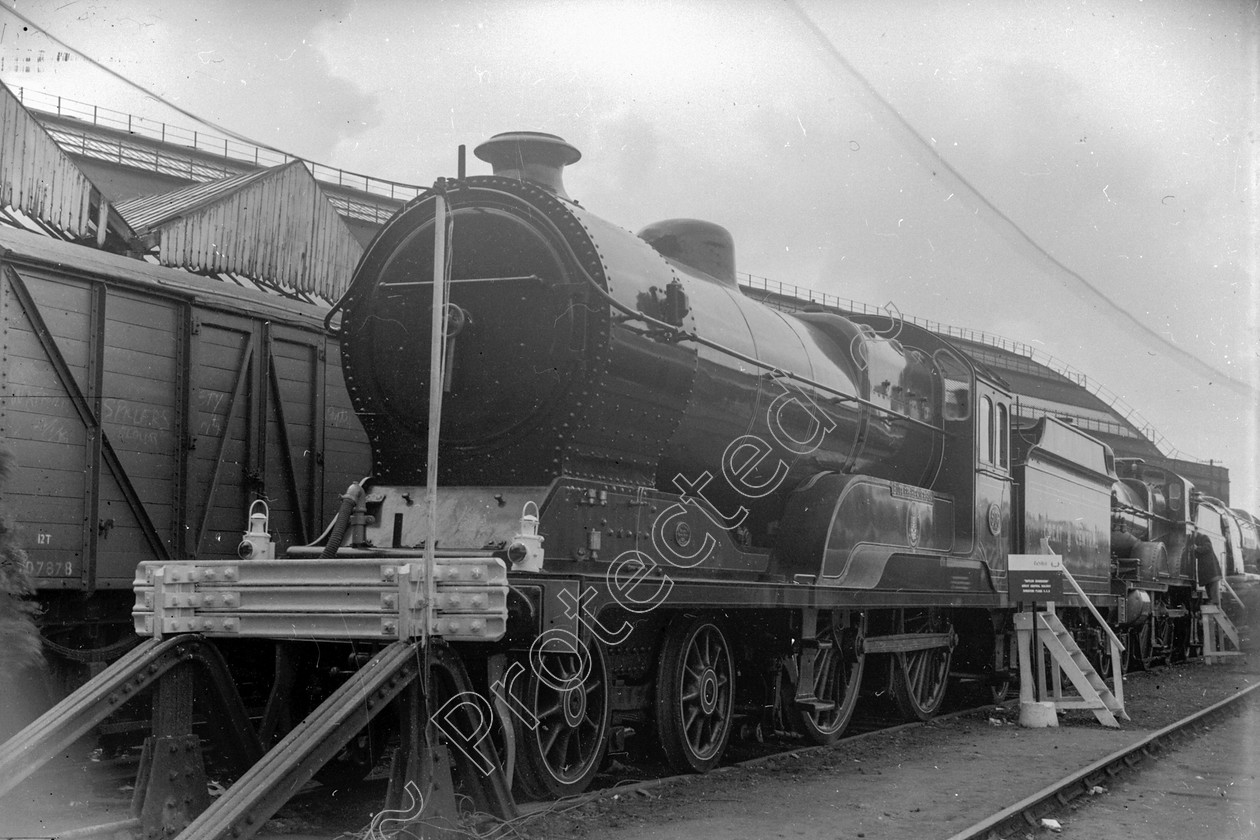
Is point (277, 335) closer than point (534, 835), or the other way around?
point (534, 835)

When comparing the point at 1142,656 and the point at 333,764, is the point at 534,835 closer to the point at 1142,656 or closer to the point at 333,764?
the point at 333,764

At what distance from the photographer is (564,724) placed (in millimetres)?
6043

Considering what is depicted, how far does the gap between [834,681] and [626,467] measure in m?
3.21

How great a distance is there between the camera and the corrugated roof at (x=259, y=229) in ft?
35.6

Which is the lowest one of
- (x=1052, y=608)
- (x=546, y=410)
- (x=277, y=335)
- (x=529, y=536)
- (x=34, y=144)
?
(x=1052, y=608)

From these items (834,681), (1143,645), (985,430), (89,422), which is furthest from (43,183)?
(1143,645)

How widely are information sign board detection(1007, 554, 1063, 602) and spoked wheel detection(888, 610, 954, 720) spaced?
0.72m

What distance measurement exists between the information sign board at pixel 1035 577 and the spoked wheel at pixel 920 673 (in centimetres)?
72

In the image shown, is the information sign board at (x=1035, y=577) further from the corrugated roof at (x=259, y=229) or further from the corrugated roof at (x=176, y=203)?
the corrugated roof at (x=176, y=203)

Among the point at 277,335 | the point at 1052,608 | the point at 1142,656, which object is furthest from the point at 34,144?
the point at 1142,656

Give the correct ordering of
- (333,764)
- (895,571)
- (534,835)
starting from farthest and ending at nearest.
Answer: (895,571), (333,764), (534,835)

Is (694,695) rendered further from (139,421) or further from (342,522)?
(139,421)

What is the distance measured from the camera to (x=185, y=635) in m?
5.48

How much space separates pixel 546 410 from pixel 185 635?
203cm
